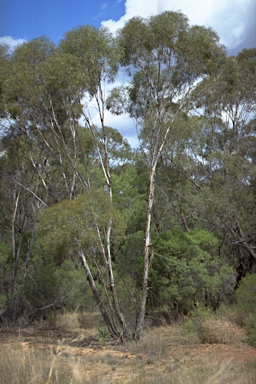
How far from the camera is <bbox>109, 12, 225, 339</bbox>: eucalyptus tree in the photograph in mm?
15406

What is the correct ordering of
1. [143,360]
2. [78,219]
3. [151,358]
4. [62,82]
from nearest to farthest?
[151,358] → [143,360] → [78,219] → [62,82]

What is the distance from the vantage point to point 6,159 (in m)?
18.9

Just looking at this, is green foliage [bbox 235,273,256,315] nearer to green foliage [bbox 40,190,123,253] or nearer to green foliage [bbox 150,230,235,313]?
green foliage [bbox 150,230,235,313]

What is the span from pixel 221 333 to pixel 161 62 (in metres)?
8.93

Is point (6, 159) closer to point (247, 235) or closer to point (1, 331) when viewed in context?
point (1, 331)

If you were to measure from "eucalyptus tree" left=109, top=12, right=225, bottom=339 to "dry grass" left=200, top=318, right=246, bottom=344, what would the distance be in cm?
374

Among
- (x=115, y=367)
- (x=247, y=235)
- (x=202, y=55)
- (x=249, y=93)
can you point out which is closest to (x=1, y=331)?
(x=115, y=367)

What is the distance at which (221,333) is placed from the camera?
11.6 m

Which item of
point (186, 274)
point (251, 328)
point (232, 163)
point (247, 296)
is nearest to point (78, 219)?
point (251, 328)

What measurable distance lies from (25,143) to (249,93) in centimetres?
1117

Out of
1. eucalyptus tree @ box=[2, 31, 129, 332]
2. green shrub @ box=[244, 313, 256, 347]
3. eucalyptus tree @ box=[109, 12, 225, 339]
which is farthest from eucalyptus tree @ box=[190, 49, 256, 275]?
green shrub @ box=[244, 313, 256, 347]

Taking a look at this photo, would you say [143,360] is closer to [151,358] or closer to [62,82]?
[151,358]

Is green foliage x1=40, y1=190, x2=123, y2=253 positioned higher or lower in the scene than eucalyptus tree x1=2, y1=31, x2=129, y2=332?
lower

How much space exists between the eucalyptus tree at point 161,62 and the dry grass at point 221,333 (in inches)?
147
